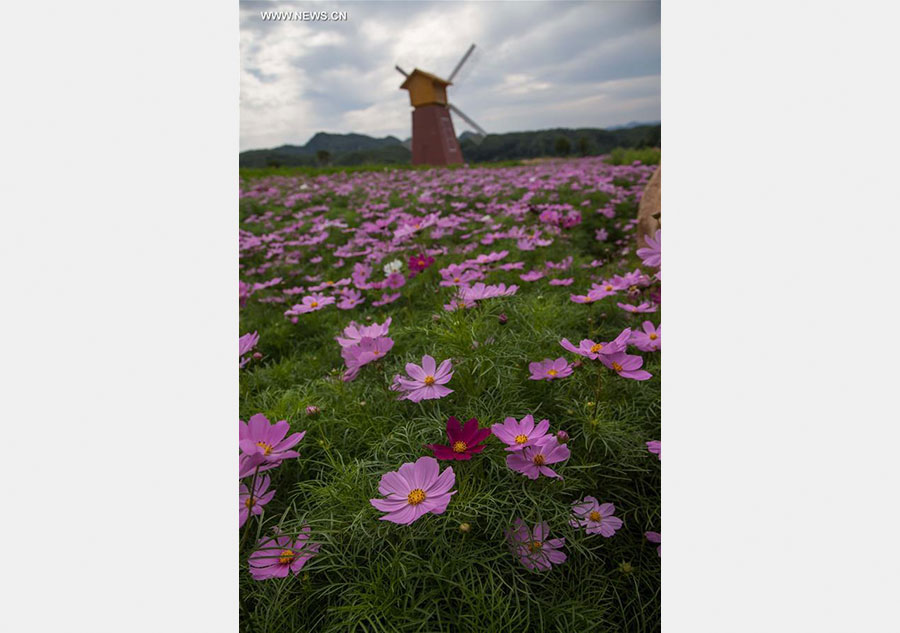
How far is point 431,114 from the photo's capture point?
185 centimetres

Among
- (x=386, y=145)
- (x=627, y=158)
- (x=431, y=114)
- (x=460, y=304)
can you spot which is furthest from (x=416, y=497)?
(x=627, y=158)

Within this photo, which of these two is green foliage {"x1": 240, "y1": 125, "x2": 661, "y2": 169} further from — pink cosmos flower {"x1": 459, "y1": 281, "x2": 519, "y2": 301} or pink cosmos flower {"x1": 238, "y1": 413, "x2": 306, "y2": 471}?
pink cosmos flower {"x1": 238, "y1": 413, "x2": 306, "y2": 471}

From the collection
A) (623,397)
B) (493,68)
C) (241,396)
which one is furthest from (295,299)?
(623,397)

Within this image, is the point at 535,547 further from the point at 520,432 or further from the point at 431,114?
the point at 431,114

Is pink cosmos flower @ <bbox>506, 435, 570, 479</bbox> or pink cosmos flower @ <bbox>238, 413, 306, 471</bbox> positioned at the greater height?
pink cosmos flower @ <bbox>238, 413, 306, 471</bbox>

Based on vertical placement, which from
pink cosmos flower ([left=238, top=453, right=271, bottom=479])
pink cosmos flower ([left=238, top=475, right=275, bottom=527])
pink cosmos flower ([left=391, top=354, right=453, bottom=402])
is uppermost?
pink cosmos flower ([left=391, top=354, right=453, bottom=402])

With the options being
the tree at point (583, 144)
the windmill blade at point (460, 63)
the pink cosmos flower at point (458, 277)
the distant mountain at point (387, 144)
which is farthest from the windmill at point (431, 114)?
the pink cosmos flower at point (458, 277)

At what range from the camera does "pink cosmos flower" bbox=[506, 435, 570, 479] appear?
69cm

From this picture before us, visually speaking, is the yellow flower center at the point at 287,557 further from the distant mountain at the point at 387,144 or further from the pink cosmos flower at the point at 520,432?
the distant mountain at the point at 387,144

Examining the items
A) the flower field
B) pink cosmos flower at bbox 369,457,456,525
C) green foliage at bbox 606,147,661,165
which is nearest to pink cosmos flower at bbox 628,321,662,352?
the flower field

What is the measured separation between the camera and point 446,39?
99cm

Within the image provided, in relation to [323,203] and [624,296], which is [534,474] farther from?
[323,203]

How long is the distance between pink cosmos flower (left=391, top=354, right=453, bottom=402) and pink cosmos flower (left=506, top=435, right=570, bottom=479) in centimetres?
16

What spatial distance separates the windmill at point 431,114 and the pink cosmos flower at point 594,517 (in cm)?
93
